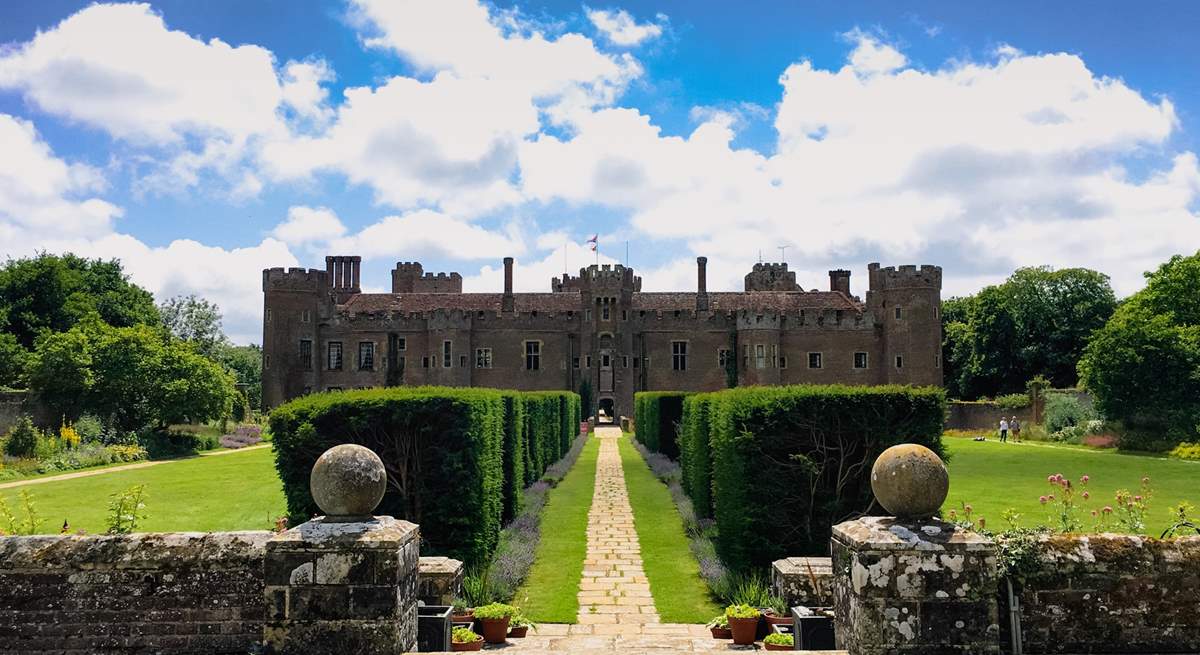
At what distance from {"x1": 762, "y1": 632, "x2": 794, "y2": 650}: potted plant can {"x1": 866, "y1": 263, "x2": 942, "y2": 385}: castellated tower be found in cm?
4707

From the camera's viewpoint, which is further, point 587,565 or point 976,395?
point 976,395

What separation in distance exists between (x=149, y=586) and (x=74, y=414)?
103ft

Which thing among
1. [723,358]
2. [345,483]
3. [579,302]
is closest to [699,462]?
[345,483]

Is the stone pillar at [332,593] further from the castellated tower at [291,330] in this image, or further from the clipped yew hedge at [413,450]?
the castellated tower at [291,330]

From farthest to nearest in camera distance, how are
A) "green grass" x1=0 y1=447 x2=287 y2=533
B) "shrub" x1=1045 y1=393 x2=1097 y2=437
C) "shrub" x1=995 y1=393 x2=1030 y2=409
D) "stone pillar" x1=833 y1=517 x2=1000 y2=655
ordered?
"shrub" x1=995 y1=393 x2=1030 y2=409 → "shrub" x1=1045 y1=393 x2=1097 y2=437 → "green grass" x1=0 y1=447 x2=287 y2=533 → "stone pillar" x1=833 y1=517 x2=1000 y2=655

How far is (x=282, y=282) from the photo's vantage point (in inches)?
2078

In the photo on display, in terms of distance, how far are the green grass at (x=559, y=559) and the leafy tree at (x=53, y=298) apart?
3755 centimetres

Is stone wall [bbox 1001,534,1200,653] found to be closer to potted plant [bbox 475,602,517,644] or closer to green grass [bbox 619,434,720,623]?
green grass [bbox 619,434,720,623]

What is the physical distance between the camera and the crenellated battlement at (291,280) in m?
52.8

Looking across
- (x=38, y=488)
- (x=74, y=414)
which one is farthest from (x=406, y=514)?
(x=74, y=414)

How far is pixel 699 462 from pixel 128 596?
11375 mm

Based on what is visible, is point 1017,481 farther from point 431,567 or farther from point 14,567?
point 14,567

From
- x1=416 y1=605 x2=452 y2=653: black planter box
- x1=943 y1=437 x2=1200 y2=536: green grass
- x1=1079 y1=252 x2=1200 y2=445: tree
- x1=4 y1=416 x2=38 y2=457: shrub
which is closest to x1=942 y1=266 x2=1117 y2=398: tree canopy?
x1=1079 y1=252 x2=1200 y2=445: tree

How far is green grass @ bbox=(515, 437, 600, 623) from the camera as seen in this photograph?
8.54 metres
